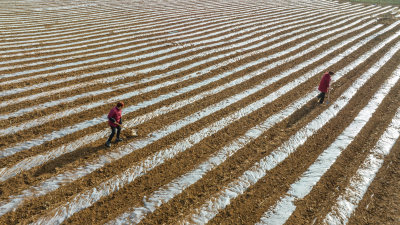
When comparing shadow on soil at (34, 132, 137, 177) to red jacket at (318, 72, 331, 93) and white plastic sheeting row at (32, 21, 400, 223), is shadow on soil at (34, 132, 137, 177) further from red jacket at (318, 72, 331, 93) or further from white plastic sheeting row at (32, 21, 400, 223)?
Answer: red jacket at (318, 72, 331, 93)

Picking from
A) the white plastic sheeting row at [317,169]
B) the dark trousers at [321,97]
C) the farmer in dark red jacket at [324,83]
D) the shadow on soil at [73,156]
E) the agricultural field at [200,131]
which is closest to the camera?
the white plastic sheeting row at [317,169]

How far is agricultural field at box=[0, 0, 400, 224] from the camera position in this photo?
5840mm

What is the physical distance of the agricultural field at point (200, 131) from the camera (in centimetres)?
584

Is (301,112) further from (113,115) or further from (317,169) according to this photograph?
(113,115)

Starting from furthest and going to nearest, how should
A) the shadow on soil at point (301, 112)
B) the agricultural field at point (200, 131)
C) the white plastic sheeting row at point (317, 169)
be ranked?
the shadow on soil at point (301, 112)
the agricultural field at point (200, 131)
the white plastic sheeting row at point (317, 169)

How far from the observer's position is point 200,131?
28.5ft

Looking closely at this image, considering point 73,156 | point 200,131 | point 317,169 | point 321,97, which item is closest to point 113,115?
point 73,156

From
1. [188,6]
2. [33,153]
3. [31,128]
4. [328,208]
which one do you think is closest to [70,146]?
[33,153]

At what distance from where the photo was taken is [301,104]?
10.5 m

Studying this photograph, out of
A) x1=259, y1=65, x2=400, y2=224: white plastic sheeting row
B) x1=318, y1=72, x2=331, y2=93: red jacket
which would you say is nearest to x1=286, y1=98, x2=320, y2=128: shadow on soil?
x1=318, y1=72, x2=331, y2=93: red jacket

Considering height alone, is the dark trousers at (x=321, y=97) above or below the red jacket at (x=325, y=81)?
below

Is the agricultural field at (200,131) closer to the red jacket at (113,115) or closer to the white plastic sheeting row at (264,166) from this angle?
the white plastic sheeting row at (264,166)

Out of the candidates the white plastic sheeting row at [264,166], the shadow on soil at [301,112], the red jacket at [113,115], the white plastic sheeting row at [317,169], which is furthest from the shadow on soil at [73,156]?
the shadow on soil at [301,112]

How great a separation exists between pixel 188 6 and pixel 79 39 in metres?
19.8
